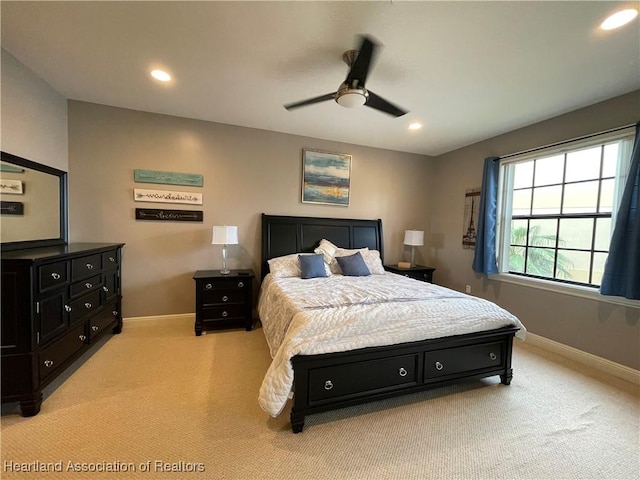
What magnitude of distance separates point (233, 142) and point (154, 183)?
1168 millimetres

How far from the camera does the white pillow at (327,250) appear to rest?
→ 3707mm

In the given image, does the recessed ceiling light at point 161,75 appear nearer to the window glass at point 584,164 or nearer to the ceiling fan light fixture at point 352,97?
the ceiling fan light fixture at point 352,97

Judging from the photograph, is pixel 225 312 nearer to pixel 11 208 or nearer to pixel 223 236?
pixel 223 236

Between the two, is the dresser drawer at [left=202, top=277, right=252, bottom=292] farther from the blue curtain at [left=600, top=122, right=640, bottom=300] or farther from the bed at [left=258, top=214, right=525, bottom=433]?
the blue curtain at [left=600, top=122, right=640, bottom=300]

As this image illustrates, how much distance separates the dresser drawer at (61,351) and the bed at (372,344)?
164 cm

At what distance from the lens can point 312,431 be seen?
68.8 inches

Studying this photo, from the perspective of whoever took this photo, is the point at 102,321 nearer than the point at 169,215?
Yes

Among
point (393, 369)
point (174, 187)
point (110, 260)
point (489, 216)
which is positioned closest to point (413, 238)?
point (489, 216)

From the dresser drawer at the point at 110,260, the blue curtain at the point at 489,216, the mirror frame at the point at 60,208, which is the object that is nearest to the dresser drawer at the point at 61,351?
the dresser drawer at the point at 110,260

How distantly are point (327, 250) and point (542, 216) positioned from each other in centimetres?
279

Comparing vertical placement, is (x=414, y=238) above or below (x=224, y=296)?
above

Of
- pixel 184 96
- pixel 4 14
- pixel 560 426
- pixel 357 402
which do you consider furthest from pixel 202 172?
pixel 560 426

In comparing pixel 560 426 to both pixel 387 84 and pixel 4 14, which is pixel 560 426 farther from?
pixel 4 14

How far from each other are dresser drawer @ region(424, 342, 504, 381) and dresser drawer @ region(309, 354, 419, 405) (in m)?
0.14
